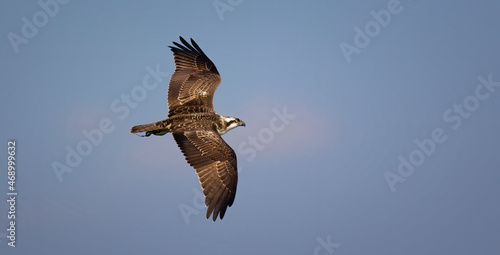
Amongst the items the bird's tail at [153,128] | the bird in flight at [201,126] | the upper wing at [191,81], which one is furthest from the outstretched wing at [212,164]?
the upper wing at [191,81]

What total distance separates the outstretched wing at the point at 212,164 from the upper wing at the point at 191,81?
195 cm

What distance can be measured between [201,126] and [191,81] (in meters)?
2.83

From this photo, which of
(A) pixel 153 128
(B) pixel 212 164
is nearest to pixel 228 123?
(A) pixel 153 128

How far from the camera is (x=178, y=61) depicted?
760 inches

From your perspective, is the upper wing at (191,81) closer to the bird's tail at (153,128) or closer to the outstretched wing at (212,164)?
the bird's tail at (153,128)

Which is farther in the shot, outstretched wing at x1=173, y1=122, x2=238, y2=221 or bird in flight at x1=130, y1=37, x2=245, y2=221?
bird in flight at x1=130, y1=37, x2=245, y2=221

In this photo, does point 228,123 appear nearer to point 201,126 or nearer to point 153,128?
point 201,126

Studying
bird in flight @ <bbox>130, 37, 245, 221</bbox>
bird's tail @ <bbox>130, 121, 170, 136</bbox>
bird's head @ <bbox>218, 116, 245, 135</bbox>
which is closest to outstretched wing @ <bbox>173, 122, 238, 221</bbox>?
bird in flight @ <bbox>130, 37, 245, 221</bbox>

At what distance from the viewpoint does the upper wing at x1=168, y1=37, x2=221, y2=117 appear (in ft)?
57.6

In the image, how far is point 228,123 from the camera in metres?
17.5

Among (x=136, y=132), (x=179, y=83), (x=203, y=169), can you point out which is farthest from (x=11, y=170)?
(x=203, y=169)

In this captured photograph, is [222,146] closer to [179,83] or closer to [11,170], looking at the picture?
[179,83]

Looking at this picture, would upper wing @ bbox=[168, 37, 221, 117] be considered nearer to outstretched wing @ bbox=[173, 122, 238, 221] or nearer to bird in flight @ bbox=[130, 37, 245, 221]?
bird in flight @ bbox=[130, 37, 245, 221]

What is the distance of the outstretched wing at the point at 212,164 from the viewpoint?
45.2ft
